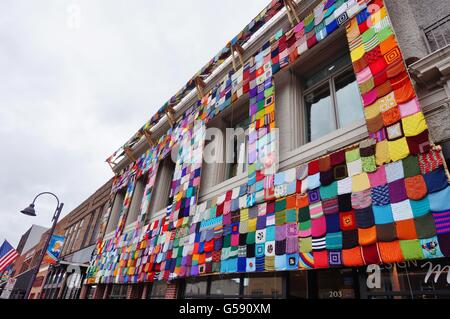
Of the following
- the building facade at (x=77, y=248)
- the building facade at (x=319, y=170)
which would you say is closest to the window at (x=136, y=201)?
the building facade at (x=319, y=170)

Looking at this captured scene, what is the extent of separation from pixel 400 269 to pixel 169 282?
5.30 meters

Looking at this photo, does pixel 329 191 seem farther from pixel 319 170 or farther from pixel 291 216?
pixel 291 216

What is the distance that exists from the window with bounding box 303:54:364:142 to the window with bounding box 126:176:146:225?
8.48m

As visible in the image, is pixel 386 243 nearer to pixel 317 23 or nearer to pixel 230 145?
pixel 317 23

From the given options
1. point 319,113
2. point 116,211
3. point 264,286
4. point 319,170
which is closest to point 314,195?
point 319,170

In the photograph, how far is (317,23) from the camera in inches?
229

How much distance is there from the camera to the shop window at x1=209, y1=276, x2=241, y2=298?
527 centimetres

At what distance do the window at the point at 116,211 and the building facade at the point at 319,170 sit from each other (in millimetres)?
4438

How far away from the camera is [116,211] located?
13656 mm

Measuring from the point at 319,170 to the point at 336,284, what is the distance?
5.72 feet

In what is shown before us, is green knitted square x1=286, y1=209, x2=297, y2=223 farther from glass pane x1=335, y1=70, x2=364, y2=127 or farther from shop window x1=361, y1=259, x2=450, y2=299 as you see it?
glass pane x1=335, y1=70, x2=364, y2=127

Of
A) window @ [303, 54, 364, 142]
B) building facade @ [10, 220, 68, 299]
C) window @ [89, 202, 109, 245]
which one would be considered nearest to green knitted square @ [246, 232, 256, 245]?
window @ [303, 54, 364, 142]

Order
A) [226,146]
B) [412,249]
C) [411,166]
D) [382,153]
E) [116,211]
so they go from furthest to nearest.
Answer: [116,211]
[226,146]
[382,153]
[411,166]
[412,249]
